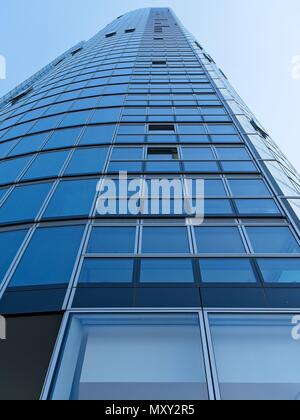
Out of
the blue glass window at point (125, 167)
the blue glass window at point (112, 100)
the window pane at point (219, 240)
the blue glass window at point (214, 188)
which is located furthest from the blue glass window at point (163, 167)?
the blue glass window at point (112, 100)

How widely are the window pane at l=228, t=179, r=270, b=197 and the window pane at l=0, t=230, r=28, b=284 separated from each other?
5.55 metres

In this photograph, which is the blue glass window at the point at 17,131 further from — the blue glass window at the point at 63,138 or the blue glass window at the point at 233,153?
the blue glass window at the point at 233,153

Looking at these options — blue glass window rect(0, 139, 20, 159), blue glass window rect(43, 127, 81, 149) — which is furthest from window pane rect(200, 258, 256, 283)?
blue glass window rect(0, 139, 20, 159)

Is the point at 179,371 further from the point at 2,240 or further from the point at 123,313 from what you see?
the point at 2,240

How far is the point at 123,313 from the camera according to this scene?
21.3 feet

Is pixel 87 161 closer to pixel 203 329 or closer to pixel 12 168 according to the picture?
pixel 12 168

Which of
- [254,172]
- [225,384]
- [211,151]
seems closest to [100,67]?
[211,151]

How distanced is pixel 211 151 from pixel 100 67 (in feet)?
46.7

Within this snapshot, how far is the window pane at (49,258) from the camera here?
755 cm

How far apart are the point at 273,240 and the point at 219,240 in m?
1.16

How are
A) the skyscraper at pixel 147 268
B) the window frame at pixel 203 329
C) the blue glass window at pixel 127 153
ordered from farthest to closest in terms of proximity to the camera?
the blue glass window at pixel 127 153, the skyscraper at pixel 147 268, the window frame at pixel 203 329

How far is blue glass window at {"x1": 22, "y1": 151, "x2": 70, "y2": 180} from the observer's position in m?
12.1

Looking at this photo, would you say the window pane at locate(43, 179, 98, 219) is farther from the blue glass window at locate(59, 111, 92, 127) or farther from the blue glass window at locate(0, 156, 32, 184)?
the blue glass window at locate(59, 111, 92, 127)

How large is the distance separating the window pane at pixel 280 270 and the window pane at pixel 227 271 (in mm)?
252
